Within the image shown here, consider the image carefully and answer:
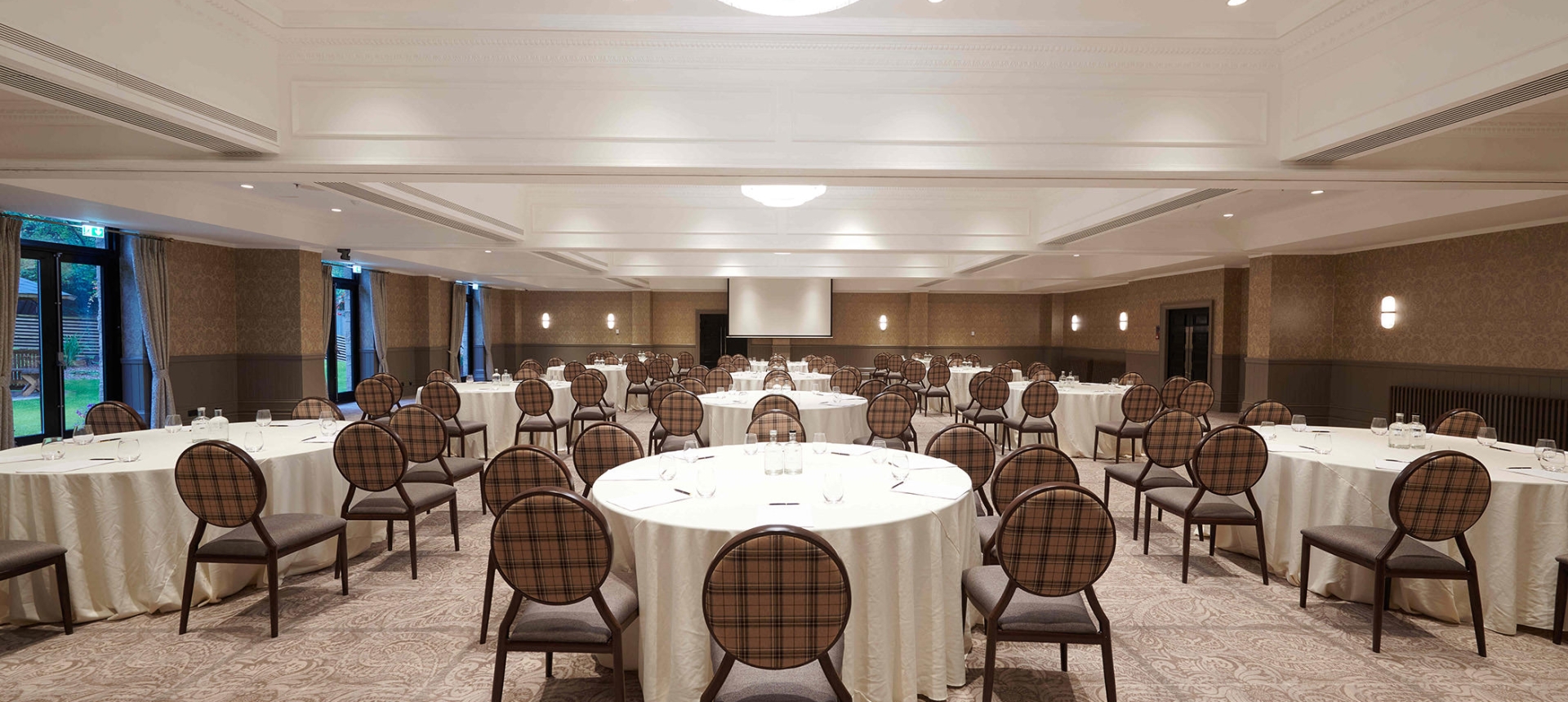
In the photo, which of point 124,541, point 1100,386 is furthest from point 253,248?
point 1100,386

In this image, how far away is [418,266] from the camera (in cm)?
1290

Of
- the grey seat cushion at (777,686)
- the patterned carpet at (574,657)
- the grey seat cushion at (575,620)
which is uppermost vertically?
the grey seat cushion at (575,620)

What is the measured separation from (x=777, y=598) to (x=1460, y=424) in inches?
243

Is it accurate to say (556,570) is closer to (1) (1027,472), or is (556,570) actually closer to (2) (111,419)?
(1) (1027,472)

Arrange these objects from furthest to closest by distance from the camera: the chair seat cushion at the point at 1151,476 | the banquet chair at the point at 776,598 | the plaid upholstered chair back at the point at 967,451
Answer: the chair seat cushion at the point at 1151,476
the plaid upholstered chair back at the point at 967,451
the banquet chair at the point at 776,598

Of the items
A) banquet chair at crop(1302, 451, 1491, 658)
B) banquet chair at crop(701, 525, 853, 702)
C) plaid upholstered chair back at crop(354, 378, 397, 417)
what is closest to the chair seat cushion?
banquet chair at crop(1302, 451, 1491, 658)

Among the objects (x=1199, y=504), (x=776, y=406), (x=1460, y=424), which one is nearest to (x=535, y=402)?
(x=776, y=406)

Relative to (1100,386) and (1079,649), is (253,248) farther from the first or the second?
(1100,386)

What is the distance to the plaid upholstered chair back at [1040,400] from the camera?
7586 millimetres

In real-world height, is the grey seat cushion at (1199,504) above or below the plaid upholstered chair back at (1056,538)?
below

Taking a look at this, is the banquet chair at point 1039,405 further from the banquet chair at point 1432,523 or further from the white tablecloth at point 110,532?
the white tablecloth at point 110,532

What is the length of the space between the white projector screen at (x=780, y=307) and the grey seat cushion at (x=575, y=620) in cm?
1502

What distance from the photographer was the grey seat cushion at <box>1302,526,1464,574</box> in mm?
3383

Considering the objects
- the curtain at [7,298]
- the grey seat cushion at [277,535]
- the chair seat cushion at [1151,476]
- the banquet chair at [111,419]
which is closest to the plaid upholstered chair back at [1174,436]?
the chair seat cushion at [1151,476]
